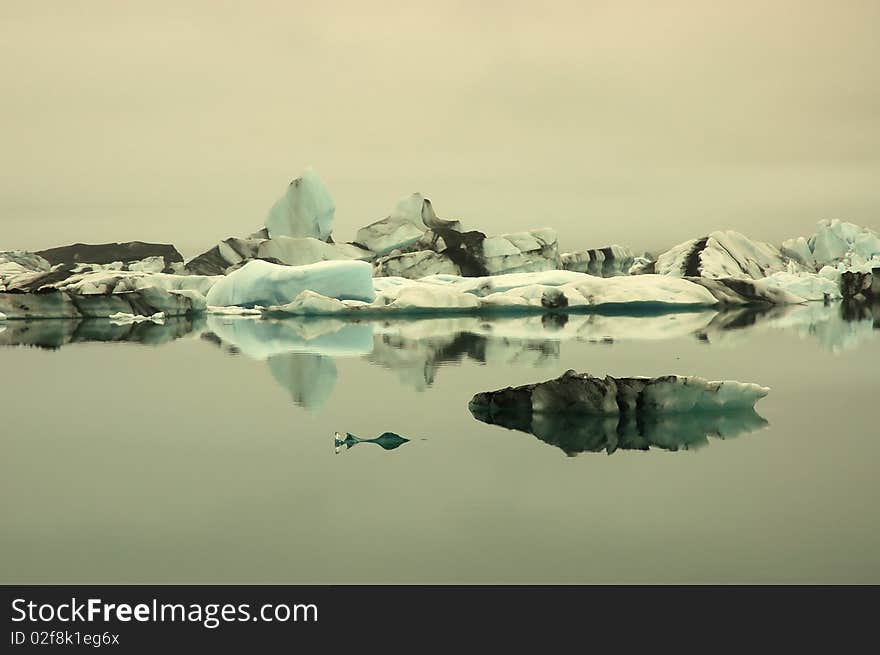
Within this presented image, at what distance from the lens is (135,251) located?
131ft

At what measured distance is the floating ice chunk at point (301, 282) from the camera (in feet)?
78.1

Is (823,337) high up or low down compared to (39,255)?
down

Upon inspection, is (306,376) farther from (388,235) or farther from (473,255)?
(388,235)

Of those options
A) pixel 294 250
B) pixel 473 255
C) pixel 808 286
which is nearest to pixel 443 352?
pixel 473 255

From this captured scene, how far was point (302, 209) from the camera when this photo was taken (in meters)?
36.1

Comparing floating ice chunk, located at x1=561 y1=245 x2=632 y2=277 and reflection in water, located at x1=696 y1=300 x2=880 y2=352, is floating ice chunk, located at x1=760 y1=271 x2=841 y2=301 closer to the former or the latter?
reflection in water, located at x1=696 y1=300 x2=880 y2=352

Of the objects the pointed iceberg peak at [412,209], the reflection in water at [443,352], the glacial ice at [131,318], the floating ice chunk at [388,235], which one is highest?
the pointed iceberg peak at [412,209]

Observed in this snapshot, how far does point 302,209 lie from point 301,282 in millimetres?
12762

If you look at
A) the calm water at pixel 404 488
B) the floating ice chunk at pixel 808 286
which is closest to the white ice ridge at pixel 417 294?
the floating ice chunk at pixel 808 286

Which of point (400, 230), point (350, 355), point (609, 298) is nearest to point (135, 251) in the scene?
point (400, 230)

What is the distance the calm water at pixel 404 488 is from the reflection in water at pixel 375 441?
35mm

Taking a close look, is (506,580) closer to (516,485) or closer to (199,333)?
(516,485)

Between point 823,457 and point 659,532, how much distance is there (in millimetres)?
2055

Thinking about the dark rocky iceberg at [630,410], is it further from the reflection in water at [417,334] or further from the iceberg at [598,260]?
the iceberg at [598,260]
